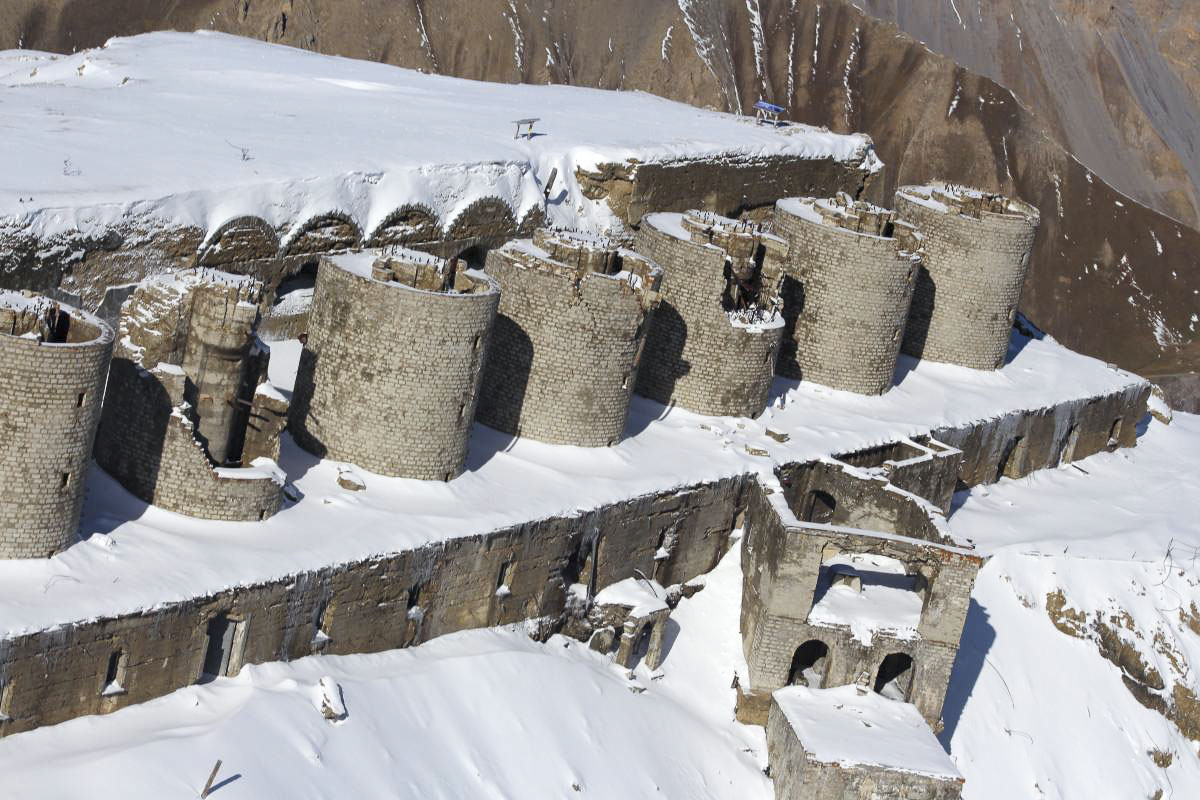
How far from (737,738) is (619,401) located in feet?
16.7

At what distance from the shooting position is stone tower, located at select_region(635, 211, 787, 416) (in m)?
29.1

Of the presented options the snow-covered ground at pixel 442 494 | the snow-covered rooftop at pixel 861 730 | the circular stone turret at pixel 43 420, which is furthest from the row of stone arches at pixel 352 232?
the snow-covered rooftop at pixel 861 730

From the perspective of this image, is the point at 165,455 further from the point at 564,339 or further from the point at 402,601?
the point at 564,339

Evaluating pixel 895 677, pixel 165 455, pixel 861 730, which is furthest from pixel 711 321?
pixel 165 455

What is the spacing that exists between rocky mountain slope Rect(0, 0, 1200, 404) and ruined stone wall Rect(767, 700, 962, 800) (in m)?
40.9

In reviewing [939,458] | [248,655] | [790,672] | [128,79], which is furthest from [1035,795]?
[128,79]

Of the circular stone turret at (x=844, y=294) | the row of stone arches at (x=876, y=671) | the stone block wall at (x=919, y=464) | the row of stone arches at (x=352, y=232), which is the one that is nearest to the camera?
the row of stone arches at (x=876, y=671)

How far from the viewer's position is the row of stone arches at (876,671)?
84.1ft

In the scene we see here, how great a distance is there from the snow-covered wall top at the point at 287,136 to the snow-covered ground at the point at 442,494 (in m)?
2.77

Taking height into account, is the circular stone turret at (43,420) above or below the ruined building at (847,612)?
above

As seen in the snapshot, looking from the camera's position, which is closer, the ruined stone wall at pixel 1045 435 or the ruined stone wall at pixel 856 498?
the ruined stone wall at pixel 856 498

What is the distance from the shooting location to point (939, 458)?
30.1 metres

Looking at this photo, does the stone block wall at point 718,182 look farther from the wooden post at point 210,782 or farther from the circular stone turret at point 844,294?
the wooden post at point 210,782

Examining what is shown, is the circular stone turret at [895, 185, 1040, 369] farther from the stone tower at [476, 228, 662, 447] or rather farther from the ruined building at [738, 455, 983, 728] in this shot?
the stone tower at [476, 228, 662, 447]
